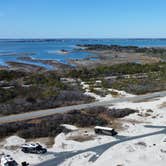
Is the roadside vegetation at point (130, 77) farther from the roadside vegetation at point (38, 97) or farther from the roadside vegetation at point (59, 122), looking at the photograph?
the roadside vegetation at point (59, 122)

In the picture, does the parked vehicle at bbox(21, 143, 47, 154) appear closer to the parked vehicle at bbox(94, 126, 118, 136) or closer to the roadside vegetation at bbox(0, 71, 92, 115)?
the parked vehicle at bbox(94, 126, 118, 136)

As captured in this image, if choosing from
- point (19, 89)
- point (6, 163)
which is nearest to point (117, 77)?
point (19, 89)

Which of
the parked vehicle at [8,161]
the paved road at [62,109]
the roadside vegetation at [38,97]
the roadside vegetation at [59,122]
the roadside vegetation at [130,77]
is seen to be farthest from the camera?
the roadside vegetation at [130,77]

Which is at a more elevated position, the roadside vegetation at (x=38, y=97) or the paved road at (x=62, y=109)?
the roadside vegetation at (x=38, y=97)

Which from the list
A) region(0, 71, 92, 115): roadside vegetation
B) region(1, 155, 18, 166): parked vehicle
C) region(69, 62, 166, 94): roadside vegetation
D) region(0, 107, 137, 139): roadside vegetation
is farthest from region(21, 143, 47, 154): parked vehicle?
region(69, 62, 166, 94): roadside vegetation

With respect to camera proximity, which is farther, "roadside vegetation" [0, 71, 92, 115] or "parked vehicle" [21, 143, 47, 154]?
"roadside vegetation" [0, 71, 92, 115]

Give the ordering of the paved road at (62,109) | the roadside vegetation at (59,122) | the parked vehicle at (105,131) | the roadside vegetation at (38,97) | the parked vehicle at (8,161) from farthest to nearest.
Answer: the roadside vegetation at (38,97)
the paved road at (62,109)
the roadside vegetation at (59,122)
the parked vehicle at (105,131)
the parked vehicle at (8,161)

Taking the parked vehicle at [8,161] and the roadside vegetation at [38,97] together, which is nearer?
the parked vehicle at [8,161]

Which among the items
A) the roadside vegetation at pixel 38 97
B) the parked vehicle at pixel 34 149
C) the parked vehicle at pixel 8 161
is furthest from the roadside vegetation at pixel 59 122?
the parked vehicle at pixel 8 161

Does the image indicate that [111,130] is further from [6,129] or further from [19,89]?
[19,89]

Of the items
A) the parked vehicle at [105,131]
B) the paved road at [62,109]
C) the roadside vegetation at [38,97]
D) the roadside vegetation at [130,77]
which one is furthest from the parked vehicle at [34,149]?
the roadside vegetation at [130,77]

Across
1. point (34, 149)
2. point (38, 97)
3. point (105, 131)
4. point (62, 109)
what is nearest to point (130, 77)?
point (38, 97)
